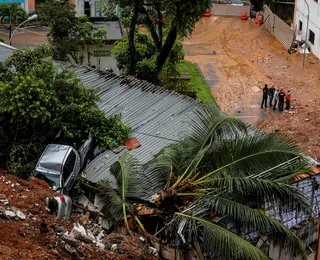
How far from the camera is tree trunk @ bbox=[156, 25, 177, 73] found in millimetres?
34903

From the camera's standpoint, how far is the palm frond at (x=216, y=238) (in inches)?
595

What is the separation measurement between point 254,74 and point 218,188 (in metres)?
32.1

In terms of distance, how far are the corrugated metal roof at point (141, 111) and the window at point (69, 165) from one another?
0.59m

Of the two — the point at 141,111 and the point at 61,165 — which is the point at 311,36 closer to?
the point at 141,111

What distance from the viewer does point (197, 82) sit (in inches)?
1796

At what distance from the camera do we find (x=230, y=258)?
15758 mm

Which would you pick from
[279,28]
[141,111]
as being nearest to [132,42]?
[141,111]

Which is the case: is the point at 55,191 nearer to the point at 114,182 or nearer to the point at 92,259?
the point at 114,182

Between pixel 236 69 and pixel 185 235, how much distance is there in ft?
111

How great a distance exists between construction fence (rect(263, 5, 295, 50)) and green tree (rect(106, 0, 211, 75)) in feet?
55.0

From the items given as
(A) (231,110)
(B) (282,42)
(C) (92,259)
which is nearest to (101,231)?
(C) (92,259)

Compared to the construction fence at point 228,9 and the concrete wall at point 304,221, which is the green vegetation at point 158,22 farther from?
the construction fence at point 228,9

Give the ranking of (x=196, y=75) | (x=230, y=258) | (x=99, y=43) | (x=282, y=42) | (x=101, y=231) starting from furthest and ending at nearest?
(x=282, y=42) < (x=196, y=75) < (x=99, y=43) < (x=101, y=231) < (x=230, y=258)

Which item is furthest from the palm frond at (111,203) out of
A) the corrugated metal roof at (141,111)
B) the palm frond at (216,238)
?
the palm frond at (216,238)
